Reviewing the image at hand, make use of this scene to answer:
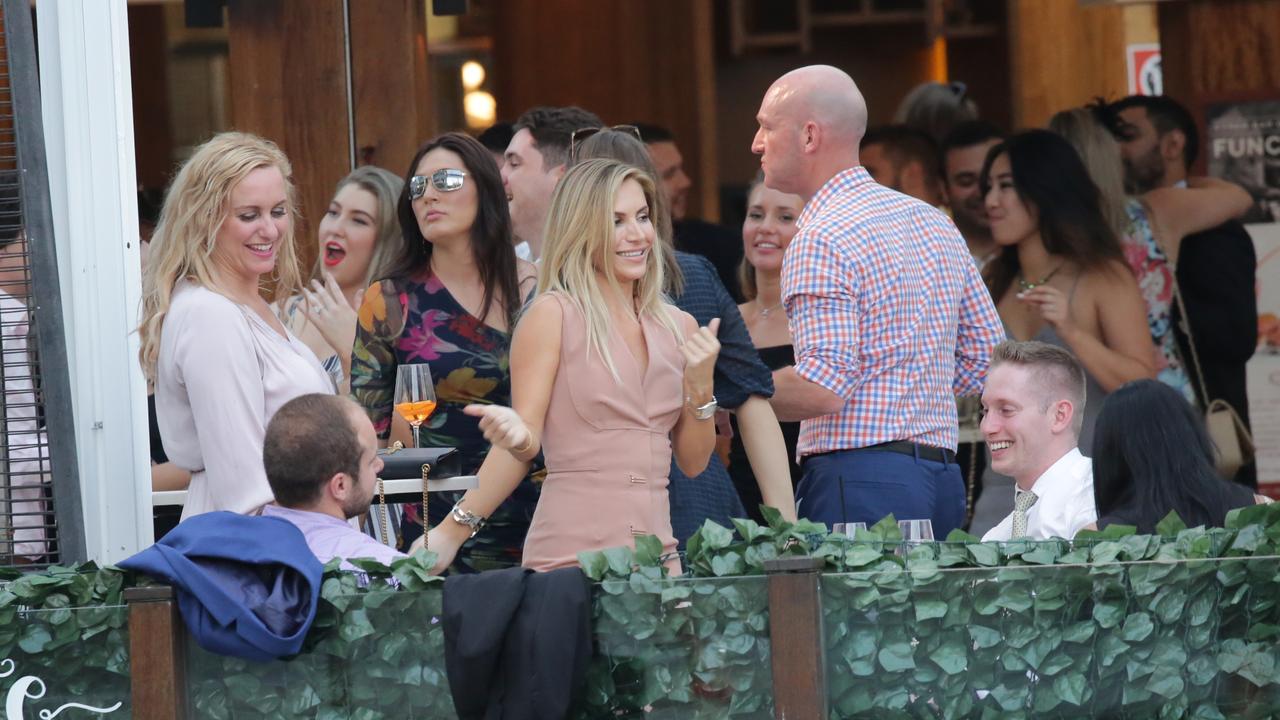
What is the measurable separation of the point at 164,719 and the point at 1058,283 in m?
3.20

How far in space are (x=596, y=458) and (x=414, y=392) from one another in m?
0.51

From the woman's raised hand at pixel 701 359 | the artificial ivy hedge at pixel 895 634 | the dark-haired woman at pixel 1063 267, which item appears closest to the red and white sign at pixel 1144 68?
the dark-haired woman at pixel 1063 267

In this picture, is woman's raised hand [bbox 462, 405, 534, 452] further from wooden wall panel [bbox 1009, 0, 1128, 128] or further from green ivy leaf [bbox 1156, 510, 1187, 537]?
wooden wall panel [bbox 1009, 0, 1128, 128]

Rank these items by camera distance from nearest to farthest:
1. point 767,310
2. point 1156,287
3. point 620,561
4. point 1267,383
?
point 620,561, point 767,310, point 1156,287, point 1267,383

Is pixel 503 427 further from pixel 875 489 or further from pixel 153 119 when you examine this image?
pixel 153 119

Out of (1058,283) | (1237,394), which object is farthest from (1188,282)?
(1058,283)

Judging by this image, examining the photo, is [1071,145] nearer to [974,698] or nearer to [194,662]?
[974,698]

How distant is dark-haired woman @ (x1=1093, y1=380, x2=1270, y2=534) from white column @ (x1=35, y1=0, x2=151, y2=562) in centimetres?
203

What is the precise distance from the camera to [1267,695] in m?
3.05

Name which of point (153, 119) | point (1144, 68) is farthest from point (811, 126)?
point (153, 119)

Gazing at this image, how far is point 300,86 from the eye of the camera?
6.11 m

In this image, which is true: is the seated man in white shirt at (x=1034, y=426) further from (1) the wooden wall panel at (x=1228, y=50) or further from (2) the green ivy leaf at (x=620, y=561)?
(1) the wooden wall panel at (x=1228, y=50)

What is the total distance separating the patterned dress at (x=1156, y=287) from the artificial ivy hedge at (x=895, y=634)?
10.0 feet

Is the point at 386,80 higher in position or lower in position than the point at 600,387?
higher
